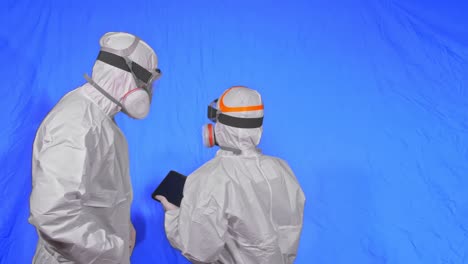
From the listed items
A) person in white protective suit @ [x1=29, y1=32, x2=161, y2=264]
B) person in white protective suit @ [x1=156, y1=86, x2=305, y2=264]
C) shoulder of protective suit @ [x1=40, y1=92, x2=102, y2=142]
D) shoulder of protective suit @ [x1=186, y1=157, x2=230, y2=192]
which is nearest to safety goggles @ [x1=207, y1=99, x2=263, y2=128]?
person in white protective suit @ [x1=156, y1=86, x2=305, y2=264]

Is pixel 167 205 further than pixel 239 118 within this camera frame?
Yes

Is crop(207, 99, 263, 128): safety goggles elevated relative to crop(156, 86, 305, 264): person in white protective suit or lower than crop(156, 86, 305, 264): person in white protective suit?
elevated

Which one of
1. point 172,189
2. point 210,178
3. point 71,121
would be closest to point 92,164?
point 71,121

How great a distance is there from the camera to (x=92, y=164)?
5.02 feet

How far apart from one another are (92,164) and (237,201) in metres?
0.57

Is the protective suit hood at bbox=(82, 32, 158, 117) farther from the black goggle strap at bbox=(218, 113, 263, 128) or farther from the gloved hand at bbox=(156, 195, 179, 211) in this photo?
the gloved hand at bbox=(156, 195, 179, 211)

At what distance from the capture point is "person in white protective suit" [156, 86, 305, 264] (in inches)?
67.2

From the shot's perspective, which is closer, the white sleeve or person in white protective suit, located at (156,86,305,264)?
the white sleeve

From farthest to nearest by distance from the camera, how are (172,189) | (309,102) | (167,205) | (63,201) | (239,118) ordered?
(309,102) → (172,189) → (167,205) → (239,118) → (63,201)

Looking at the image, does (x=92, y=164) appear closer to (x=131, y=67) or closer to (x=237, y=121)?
(x=131, y=67)

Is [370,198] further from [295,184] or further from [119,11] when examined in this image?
[119,11]

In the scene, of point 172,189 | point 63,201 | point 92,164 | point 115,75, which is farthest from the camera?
point 172,189

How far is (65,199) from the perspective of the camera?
1.40 meters

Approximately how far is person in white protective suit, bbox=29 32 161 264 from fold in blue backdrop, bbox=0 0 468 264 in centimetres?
98
